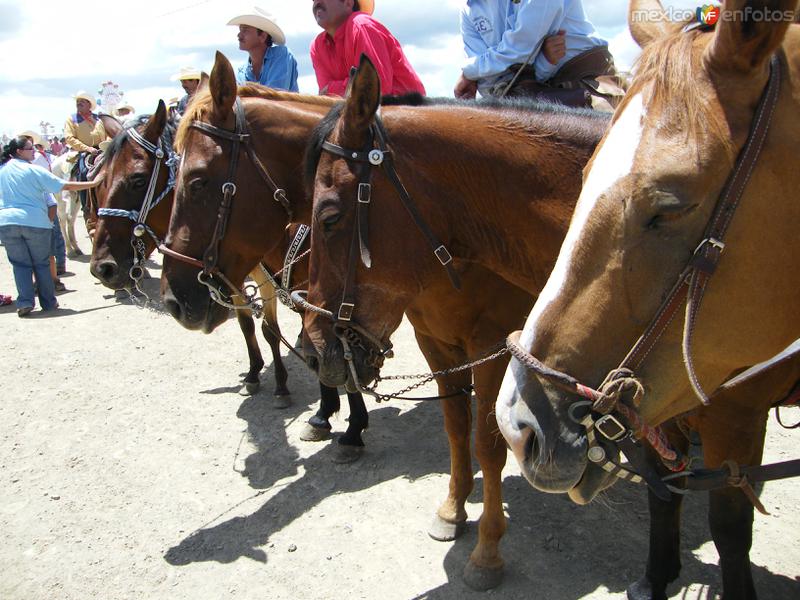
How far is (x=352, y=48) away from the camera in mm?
3854

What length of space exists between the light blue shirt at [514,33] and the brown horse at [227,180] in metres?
1.04

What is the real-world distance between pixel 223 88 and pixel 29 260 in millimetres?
7057

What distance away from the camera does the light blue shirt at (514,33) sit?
10.2 ft

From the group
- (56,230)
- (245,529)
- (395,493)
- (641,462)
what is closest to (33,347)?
(56,230)

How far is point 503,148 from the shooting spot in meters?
2.30

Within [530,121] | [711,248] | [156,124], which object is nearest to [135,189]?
[156,124]

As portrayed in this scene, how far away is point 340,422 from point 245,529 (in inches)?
59.4

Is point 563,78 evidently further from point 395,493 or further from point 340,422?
point 340,422

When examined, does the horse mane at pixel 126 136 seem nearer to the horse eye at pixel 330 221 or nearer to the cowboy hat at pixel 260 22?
the cowboy hat at pixel 260 22

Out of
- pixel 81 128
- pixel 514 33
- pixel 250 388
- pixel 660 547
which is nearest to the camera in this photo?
pixel 660 547

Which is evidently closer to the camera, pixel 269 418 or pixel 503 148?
pixel 503 148

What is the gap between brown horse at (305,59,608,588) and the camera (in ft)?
7.50

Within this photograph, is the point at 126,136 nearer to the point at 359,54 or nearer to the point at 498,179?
the point at 359,54

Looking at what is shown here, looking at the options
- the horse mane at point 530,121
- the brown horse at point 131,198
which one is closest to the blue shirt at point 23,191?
the brown horse at point 131,198
